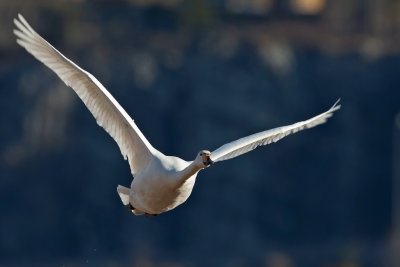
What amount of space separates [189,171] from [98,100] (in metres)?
1.77

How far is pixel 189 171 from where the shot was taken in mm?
18844

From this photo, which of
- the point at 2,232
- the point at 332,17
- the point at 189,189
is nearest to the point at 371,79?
the point at 332,17

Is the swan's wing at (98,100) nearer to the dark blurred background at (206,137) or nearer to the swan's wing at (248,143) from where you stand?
the swan's wing at (248,143)

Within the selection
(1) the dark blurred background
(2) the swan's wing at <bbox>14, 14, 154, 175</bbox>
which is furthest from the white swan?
(1) the dark blurred background

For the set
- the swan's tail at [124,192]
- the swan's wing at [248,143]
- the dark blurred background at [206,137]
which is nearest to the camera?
the swan's wing at [248,143]

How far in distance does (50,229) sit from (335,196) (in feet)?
26.2

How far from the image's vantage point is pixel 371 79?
157 feet

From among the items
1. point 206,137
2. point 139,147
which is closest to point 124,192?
point 139,147

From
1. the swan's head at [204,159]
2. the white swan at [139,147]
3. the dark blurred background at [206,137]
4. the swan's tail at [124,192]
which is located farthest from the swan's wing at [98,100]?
the dark blurred background at [206,137]

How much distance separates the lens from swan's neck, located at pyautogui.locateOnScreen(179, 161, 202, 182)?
740 inches

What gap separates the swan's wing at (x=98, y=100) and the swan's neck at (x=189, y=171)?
89 centimetres

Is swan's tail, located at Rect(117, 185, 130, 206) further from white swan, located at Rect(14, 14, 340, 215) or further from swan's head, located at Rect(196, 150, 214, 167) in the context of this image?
swan's head, located at Rect(196, 150, 214, 167)

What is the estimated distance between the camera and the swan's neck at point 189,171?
18.8 meters

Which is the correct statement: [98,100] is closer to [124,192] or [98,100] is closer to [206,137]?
[124,192]
